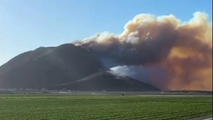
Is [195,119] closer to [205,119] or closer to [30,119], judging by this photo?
[205,119]

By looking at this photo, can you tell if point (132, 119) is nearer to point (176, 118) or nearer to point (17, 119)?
point (176, 118)

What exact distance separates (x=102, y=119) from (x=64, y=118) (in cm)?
379

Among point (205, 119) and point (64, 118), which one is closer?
point (205, 119)

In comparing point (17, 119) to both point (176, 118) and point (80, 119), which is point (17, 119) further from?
point (176, 118)

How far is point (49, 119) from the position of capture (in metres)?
31.0

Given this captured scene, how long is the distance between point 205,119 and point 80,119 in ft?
35.0

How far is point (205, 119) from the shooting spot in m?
29.9

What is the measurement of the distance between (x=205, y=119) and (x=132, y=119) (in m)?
6.17

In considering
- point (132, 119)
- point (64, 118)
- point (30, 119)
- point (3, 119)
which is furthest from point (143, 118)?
point (3, 119)

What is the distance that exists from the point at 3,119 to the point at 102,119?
874 cm

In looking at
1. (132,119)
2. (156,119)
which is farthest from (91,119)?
(156,119)

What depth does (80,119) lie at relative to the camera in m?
30.9

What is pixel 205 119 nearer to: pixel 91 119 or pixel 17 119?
pixel 91 119

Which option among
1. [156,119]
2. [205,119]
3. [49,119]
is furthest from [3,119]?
[205,119]
